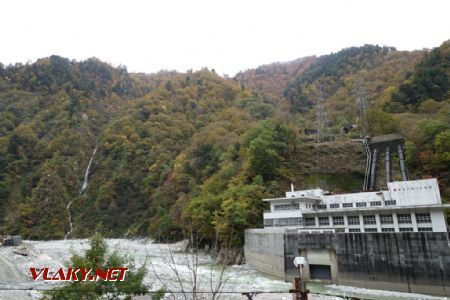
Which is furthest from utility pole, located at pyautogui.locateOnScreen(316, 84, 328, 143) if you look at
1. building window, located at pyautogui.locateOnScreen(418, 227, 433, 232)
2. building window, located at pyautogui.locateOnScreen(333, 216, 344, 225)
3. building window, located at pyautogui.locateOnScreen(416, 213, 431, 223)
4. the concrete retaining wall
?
building window, located at pyautogui.locateOnScreen(418, 227, 433, 232)

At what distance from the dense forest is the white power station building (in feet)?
19.9

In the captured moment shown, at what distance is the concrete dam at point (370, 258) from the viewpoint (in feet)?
81.6

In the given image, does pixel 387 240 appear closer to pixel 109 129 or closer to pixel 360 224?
pixel 360 224

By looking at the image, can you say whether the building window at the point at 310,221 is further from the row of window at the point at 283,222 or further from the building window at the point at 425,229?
the building window at the point at 425,229

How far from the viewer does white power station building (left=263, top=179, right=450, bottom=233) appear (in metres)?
28.7

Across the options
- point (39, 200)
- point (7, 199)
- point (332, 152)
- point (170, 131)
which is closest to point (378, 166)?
point (332, 152)

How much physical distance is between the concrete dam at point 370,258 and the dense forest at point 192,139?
934cm

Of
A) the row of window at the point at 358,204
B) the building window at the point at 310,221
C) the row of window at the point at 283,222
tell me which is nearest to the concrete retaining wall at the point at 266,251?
the row of window at the point at 283,222

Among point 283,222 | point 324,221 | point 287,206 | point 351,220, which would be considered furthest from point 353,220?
point 283,222

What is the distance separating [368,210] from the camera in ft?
103

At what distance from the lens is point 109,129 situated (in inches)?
4599

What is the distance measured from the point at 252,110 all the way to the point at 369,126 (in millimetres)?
41522

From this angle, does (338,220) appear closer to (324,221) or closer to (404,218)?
(324,221)

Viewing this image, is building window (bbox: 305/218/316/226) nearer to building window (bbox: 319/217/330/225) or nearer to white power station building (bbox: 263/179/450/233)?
white power station building (bbox: 263/179/450/233)
